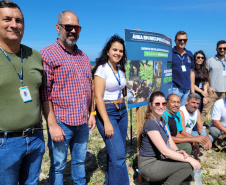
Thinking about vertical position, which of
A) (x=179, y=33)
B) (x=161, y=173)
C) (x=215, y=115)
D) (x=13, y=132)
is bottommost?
(x=161, y=173)

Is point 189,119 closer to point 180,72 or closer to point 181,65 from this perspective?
point 180,72

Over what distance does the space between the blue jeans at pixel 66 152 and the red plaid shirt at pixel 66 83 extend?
160mm

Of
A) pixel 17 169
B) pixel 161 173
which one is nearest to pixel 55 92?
pixel 17 169

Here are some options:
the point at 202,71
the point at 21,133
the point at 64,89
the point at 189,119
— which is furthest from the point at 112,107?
the point at 202,71

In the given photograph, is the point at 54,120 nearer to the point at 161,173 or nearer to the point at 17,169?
the point at 17,169

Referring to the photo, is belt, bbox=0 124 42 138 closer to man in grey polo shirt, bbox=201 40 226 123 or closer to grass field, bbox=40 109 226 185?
grass field, bbox=40 109 226 185

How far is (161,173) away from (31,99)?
2178mm

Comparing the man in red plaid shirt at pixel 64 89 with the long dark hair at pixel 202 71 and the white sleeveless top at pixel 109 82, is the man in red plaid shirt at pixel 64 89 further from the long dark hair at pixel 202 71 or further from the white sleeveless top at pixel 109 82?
the long dark hair at pixel 202 71

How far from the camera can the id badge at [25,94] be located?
178 cm

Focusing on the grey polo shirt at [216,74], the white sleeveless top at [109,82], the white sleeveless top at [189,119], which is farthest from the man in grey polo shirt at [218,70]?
the white sleeveless top at [109,82]

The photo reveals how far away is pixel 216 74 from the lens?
230 inches

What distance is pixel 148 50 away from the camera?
372 centimetres

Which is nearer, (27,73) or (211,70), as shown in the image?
(27,73)

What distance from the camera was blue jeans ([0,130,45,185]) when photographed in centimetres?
177
